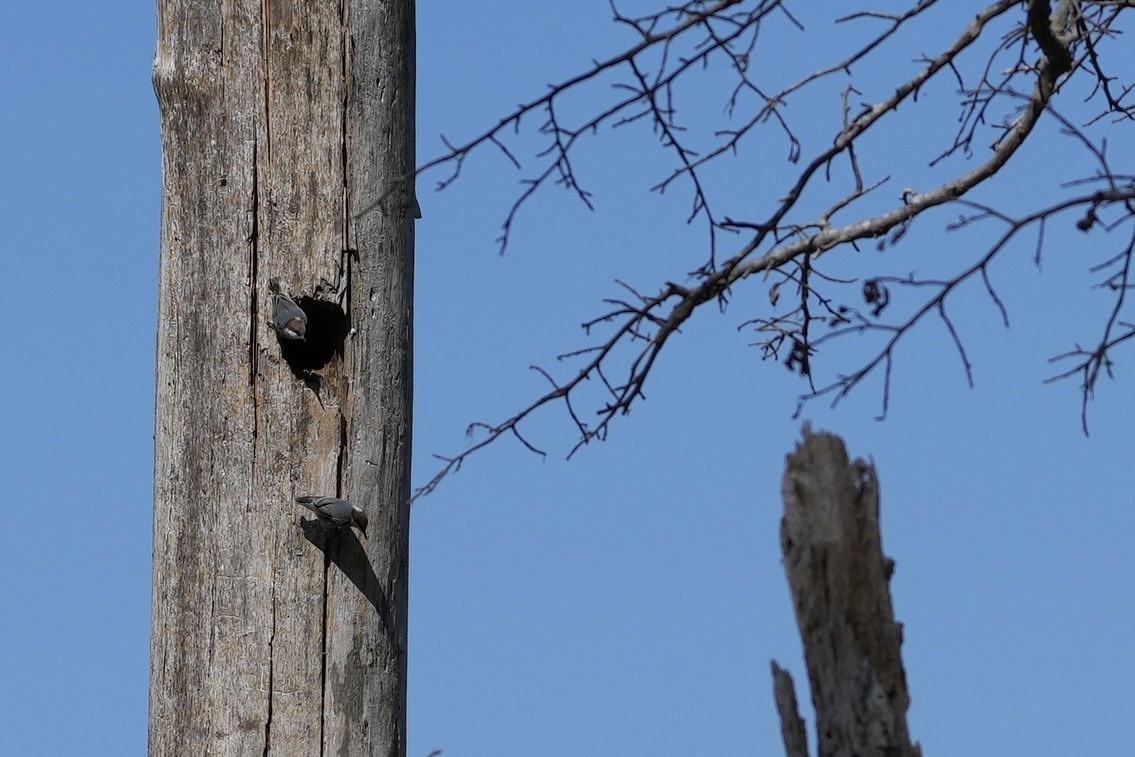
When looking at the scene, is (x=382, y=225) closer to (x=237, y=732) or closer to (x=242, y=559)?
(x=242, y=559)

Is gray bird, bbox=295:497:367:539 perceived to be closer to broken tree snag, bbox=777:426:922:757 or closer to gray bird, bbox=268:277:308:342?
gray bird, bbox=268:277:308:342

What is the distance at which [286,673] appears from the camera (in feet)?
11.3

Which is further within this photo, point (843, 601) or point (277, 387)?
point (277, 387)

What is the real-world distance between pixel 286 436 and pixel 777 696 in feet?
5.29

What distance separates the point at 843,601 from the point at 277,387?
67.3 inches

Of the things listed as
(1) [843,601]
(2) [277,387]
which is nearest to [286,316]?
(2) [277,387]

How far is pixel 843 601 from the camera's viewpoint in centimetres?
235

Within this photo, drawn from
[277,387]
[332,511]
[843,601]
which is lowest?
[843,601]

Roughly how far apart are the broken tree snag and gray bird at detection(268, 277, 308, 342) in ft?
4.92

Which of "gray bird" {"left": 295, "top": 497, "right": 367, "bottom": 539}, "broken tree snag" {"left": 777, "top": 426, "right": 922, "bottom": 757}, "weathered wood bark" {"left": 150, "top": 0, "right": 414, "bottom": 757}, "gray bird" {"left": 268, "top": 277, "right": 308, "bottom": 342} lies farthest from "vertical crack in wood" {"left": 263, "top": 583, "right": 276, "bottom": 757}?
"broken tree snag" {"left": 777, "top": 426, "right": 922, "bottom": 757}

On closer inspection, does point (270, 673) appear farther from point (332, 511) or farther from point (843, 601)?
point (843, 601)

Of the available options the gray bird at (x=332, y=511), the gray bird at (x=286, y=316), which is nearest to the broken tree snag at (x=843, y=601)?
the gray bird at (x=332, y=511)

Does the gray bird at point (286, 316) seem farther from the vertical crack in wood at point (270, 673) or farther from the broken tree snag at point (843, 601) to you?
the broken tree snag at point (843, 601)

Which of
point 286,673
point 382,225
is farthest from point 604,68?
point 286,673
